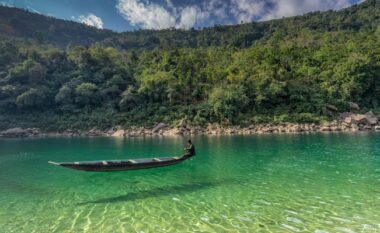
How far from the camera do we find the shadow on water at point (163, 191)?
427 inches

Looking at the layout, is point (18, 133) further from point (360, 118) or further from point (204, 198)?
point (360, 118)

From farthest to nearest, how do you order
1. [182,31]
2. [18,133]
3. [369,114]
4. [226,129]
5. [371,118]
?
[182,31]
[18,133]
[226,129]
[369,114]
[371,118]

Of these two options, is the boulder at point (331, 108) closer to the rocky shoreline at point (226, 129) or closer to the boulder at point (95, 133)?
the rocky shoreline at point (226, 129)

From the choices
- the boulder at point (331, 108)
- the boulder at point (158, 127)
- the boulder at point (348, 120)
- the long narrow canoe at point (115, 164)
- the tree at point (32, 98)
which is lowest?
the long narrow canoe at point (115, 164)

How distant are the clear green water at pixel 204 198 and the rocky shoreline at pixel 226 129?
24723 mm

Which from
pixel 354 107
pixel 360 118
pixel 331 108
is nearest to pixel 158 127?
pixel 331 108

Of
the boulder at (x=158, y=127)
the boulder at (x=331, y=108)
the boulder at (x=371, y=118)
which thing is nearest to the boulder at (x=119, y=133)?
the boulder at (x=158, y=127)

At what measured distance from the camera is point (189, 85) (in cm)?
5684

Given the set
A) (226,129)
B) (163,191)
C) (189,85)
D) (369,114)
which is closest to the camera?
(163,191)

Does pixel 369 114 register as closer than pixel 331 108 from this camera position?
Yes

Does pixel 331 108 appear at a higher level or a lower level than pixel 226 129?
higher

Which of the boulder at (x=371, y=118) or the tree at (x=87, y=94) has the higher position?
the tree at (x=87, y=94)

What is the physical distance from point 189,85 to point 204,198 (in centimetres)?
4738

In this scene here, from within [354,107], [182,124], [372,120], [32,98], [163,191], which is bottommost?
[163,191]
